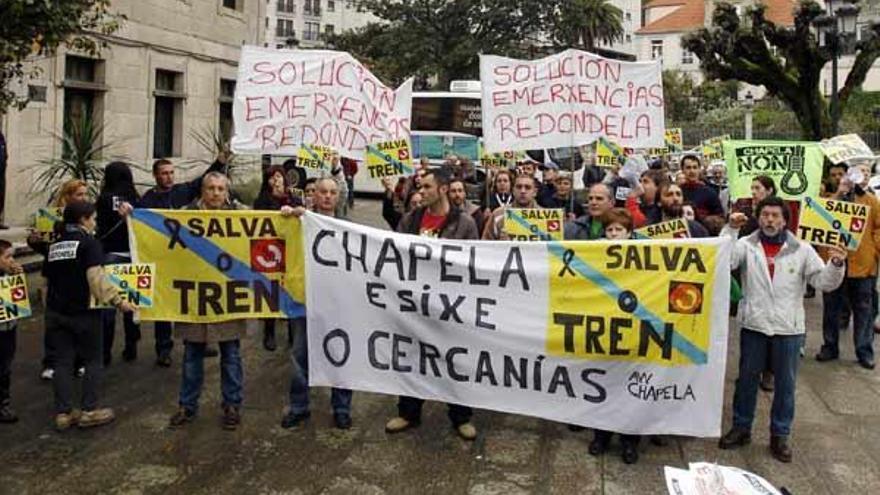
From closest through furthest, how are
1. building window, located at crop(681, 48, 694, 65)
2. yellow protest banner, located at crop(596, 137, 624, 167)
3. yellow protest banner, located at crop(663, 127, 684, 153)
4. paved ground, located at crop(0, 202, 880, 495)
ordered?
paved ground, located at crop(0, 202, 880, 495) < yellow protest banner, located at crop(596, 137, 624, 167) < yellow protest banner, located at crop(663, 127, 684, 153) < building window, located at crop(681, 48, 694, 65)

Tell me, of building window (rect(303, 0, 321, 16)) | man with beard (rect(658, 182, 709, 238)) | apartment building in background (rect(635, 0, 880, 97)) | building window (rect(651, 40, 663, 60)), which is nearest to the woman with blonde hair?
man with beard (rect(658, 182, 709, 238))

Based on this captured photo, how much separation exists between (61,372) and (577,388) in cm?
341

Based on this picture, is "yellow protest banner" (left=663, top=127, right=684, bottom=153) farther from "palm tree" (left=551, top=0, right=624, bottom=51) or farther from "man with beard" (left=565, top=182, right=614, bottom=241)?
"palm tree" (left=551, top=0, right=624, bottom=51)

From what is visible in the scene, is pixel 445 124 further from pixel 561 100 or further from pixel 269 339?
pixel 269 339

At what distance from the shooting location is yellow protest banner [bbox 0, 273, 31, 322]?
5312 mm

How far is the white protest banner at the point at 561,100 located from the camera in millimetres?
8625

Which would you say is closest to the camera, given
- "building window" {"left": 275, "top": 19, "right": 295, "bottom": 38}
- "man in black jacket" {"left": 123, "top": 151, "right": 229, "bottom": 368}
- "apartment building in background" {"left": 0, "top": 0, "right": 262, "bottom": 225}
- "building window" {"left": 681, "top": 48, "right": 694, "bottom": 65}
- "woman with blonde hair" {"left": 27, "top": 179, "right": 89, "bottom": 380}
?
"woman with blonde hair" {"left": 27, "top": 179, "right": 89, "bottom": 380}

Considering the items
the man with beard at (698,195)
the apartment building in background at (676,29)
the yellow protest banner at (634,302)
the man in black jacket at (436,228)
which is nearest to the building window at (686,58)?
the apartment building in background at (676,29)

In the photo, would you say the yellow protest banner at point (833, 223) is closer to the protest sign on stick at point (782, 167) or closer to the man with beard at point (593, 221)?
the protest sign on stick at point (782, 167)

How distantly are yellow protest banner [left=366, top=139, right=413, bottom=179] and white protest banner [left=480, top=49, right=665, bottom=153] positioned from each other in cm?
93

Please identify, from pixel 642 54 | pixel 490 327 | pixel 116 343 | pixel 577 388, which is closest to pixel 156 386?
pixel 116 343

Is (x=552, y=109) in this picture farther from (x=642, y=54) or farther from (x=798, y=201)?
(x=642, y=54)

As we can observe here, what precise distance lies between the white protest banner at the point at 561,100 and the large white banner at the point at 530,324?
3543 mm

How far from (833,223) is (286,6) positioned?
3327 inches
